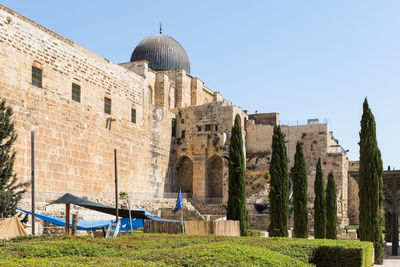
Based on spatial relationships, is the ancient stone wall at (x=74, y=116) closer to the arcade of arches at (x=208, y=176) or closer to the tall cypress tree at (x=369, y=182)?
the arcade of arches at (x=208, y=176)

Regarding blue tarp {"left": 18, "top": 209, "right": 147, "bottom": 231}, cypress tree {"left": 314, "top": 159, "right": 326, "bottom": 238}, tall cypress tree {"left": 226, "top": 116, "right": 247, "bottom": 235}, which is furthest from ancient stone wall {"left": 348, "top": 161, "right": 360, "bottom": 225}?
blue tarp {"left": 18, "top": 209, "right": 147, "bottom": 231}

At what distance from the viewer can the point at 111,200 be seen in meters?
23.2

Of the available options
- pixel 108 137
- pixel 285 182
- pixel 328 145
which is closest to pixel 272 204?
pixel 285 182

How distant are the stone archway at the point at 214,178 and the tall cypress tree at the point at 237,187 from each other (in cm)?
1479

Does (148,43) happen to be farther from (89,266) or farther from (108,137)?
(89,266)

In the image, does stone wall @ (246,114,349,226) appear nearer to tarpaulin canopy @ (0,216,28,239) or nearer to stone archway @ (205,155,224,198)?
stone archway @ (205,155,224,198)

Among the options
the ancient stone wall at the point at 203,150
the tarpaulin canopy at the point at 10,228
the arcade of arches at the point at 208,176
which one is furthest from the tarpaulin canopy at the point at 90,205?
the arcade of arches at the point at 208,176

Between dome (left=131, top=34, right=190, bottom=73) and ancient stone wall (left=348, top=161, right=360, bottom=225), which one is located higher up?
dome (left=131, top=34, right=190, bottom=73)

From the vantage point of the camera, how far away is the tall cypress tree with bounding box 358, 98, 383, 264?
1516 centimetres

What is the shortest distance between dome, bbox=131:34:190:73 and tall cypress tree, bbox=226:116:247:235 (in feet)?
62.8

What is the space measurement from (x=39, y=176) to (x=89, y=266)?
15.2 meters

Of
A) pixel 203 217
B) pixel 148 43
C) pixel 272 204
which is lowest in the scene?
pixel 203 217

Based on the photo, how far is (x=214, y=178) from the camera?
108ft

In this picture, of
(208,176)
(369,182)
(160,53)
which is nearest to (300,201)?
(369,182)
